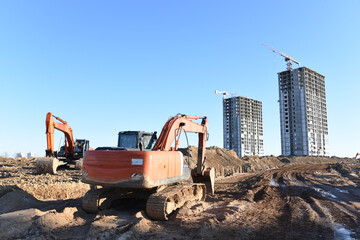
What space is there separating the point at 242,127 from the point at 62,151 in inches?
3355

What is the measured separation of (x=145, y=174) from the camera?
6477mm

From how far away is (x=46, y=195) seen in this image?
34.9 feet

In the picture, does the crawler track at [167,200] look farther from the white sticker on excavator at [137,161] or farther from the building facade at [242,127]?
the building facade at [242,127]

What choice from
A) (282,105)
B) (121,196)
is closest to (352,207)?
(121,196)

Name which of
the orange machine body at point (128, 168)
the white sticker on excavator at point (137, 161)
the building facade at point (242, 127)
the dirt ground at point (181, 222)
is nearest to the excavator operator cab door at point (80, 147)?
the dirt ground at point (181, 222)

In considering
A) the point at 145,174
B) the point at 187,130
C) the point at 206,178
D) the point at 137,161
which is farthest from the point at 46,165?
the point at 145,174

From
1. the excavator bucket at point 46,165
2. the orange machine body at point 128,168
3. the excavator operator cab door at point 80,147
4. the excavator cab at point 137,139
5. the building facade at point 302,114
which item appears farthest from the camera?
the building facade at point 302,114

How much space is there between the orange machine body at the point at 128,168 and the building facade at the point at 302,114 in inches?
3111

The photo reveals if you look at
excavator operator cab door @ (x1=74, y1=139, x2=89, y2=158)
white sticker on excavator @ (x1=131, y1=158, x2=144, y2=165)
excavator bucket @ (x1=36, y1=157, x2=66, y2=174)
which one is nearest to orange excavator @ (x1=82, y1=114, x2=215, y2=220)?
white sticker on excavator @ (x1=131, y1=158, x2=144, y2=165)

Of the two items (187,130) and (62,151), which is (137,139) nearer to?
(187,130)

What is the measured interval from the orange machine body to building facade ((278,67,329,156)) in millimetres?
79029

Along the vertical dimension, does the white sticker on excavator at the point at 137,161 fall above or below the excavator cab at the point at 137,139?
below

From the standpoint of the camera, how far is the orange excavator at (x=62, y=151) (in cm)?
1839

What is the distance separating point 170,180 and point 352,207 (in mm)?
7746
